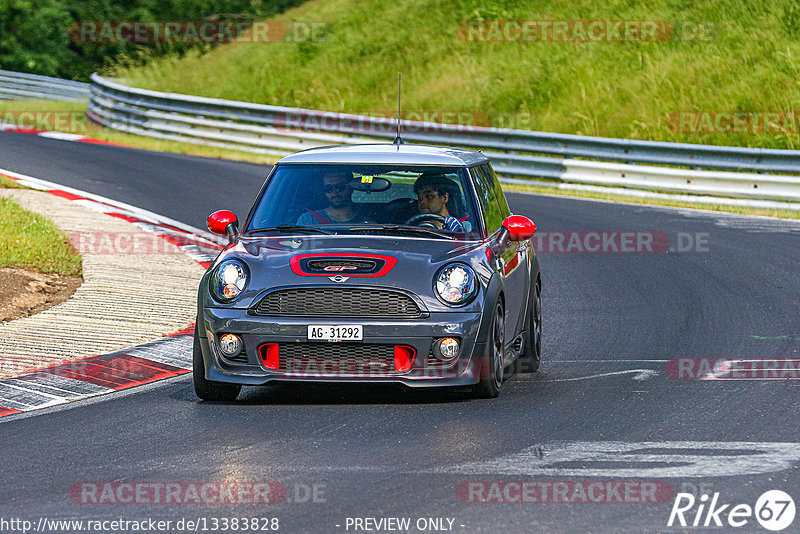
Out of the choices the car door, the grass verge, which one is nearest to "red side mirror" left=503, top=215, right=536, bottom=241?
the car door

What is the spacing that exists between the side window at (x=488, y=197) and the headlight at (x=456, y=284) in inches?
33.4

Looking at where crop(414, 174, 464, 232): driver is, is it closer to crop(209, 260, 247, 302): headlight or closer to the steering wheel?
the steering wheel

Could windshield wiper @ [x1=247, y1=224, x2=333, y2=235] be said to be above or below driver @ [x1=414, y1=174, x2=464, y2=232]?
below

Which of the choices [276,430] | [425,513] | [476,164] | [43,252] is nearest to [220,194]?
[43,252]

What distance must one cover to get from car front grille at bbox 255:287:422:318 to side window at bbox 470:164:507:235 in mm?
1196

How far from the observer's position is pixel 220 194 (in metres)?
20.3

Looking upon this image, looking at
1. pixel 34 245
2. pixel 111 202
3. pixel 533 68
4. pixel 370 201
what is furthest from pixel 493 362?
pixel 533 68

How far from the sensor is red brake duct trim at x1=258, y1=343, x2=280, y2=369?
316 inches

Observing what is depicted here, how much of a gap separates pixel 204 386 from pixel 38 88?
101 ft

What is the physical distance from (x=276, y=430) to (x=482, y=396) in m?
1.50

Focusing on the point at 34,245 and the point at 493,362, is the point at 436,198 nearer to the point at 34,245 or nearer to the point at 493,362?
the point at 493,362

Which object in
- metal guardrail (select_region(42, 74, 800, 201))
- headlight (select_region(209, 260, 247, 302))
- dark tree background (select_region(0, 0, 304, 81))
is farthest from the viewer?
dark tree background (select_region(0, 0, 304, 81))

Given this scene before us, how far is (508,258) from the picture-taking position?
899 cm

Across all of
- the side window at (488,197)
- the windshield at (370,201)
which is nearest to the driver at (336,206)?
the windshield at (370,201)
